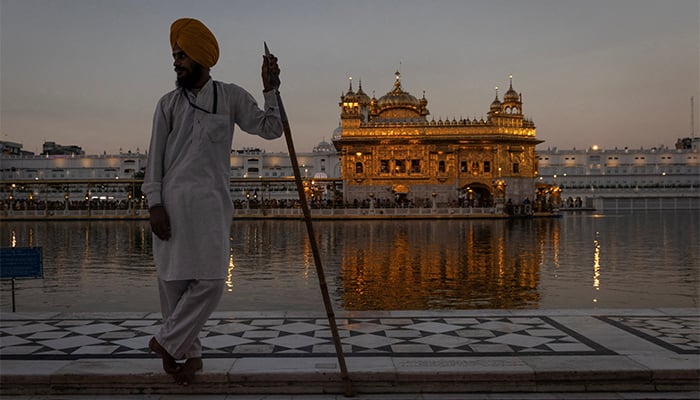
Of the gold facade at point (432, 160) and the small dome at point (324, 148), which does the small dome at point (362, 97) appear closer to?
the gold facade at point (432, 160)

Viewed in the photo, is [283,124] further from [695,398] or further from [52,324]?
[52,324]

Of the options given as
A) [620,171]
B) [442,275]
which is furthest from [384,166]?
[620,171]

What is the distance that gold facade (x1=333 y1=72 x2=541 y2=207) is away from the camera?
59812 mm

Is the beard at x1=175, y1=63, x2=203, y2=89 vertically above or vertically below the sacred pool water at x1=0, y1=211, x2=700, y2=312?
above

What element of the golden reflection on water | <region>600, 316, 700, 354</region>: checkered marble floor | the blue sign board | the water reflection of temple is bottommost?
the golden reflection on water

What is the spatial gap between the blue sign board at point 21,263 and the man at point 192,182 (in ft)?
15.4

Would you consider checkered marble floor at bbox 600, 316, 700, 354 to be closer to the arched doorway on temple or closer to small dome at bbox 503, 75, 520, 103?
the arched doorway on temple

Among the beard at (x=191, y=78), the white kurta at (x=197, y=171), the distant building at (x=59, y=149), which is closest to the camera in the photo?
the white kurta at (x=197, y=171)

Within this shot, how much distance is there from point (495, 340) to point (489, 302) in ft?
12.3

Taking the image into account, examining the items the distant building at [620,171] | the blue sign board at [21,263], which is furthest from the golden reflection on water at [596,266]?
the distant building at [620,171]

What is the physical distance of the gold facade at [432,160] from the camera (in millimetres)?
59812

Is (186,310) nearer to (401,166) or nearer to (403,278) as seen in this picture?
(403,278)

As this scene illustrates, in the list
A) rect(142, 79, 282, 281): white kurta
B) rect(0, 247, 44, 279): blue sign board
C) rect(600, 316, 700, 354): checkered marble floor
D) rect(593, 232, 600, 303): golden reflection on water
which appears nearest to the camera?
rect(142, 79, 282, 281): white kurta

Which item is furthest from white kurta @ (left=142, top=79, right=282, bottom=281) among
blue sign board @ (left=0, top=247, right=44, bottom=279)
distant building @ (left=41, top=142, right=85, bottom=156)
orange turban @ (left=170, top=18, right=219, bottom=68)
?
distant building @ (left=41, top=142, right=85, bottom=156)
